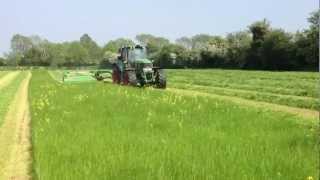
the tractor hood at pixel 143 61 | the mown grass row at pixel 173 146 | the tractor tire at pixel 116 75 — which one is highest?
the tractor hood at pixel 143 61

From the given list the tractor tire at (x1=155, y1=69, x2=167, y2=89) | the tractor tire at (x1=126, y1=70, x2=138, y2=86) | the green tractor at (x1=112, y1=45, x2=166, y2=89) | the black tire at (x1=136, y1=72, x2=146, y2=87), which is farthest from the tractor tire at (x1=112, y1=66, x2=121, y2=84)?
the tractor tire at (x1=155, y1=69, x2=167, y2=89)

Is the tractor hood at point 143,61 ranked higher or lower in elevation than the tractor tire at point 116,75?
higher

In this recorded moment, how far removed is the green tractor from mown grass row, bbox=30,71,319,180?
16.1 m

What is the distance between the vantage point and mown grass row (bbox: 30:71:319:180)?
7996 mm

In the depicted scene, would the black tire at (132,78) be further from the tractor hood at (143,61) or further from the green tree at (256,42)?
the green tree at (256,42)

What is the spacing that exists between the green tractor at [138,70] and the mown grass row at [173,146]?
16.1m

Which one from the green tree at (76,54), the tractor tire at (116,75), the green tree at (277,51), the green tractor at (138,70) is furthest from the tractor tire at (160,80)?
the green tree at (76,54)

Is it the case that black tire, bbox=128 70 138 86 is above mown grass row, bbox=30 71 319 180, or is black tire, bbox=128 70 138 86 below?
below

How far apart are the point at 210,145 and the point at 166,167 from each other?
5.93 feet

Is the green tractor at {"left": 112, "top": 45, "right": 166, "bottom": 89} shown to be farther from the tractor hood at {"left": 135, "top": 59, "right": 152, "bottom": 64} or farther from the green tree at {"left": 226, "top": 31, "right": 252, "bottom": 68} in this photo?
the green tree at {"left": 226, "top": 31, "right": 252, "bottom": 68}

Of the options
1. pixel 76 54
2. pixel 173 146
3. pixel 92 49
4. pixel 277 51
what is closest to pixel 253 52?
pixel 277 51

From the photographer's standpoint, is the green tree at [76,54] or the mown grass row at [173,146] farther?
the green tree at [76,54]

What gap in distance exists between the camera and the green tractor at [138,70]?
32.7 m

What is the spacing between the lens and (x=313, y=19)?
5691 cm
